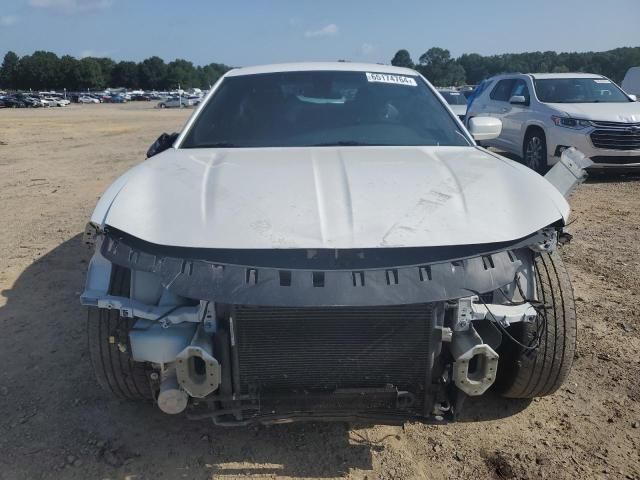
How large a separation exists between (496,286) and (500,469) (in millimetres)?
981

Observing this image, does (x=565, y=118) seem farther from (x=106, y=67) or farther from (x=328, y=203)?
(x=106, y=67)

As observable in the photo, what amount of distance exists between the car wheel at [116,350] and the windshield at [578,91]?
9266mm

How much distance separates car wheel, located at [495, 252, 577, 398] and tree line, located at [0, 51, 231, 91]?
101m

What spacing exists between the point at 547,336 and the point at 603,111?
308 inches

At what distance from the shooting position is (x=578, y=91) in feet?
32.6

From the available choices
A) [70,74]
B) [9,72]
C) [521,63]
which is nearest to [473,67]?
[521,63]

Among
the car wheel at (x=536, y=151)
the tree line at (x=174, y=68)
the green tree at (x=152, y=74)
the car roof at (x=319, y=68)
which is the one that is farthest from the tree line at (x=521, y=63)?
the green tree at (x=152, y=74)

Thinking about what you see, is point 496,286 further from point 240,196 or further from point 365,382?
point 240,196

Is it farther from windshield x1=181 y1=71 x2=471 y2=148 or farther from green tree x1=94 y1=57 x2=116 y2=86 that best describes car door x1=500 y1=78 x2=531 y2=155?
green tree x1=94 y1=57 x2=116 y2=86

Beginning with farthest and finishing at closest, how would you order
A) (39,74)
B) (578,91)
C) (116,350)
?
(39,74), (578,91), (116,350)

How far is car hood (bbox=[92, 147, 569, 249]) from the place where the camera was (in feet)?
6.87

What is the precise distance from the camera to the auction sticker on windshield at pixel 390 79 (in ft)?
12.3

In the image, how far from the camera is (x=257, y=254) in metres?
2.07

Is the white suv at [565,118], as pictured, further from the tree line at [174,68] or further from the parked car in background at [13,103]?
the parked car in background at [13,103]
